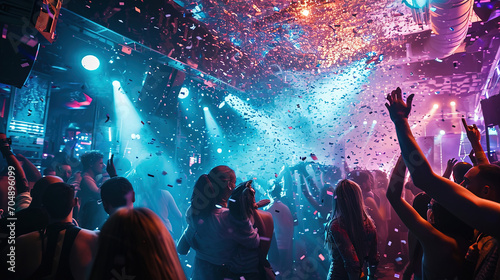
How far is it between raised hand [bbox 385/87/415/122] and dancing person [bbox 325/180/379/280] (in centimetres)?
134

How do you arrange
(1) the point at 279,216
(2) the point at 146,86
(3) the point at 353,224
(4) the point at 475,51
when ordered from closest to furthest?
(3) the point at 353,224, (1) the point at 279,216, (2) the point at 146,86, (4) the point at 475,51

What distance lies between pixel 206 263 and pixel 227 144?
9908 mm

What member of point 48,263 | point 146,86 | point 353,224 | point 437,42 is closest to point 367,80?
point 437,42

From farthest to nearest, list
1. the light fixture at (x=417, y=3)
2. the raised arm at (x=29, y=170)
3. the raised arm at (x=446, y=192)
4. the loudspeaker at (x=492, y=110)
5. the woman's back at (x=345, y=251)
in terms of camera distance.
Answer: the loudspeaker at (x=492, y=110)
the light fixture at (x=417, y=3)
the raised arm at (x=29, y=170)
the woman's back at (x=345, y=251)
the raised arm at (x=446, y=192)

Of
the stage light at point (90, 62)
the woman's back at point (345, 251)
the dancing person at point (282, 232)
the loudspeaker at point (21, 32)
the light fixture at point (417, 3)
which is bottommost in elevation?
the dancing person at point (282, 232)

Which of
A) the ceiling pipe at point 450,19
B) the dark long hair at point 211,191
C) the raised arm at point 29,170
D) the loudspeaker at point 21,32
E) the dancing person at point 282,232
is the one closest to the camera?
the loudspeaker at point 21,32

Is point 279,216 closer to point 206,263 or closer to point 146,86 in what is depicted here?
point 206,263

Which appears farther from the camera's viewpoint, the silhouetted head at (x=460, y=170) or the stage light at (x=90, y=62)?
the stage light at (x=90, y=62)

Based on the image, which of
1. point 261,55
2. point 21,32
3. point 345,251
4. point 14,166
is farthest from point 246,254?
point 261,55

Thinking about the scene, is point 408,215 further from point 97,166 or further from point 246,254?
point 97,166

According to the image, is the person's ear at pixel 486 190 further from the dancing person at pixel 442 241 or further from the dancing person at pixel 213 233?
the dancing person at pixel 213 233

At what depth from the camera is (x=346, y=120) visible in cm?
1981

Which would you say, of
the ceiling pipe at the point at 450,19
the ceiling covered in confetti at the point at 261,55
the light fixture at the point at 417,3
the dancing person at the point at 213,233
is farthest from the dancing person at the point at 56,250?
the light fixture at the point at 417,3

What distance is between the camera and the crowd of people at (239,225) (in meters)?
1.09
